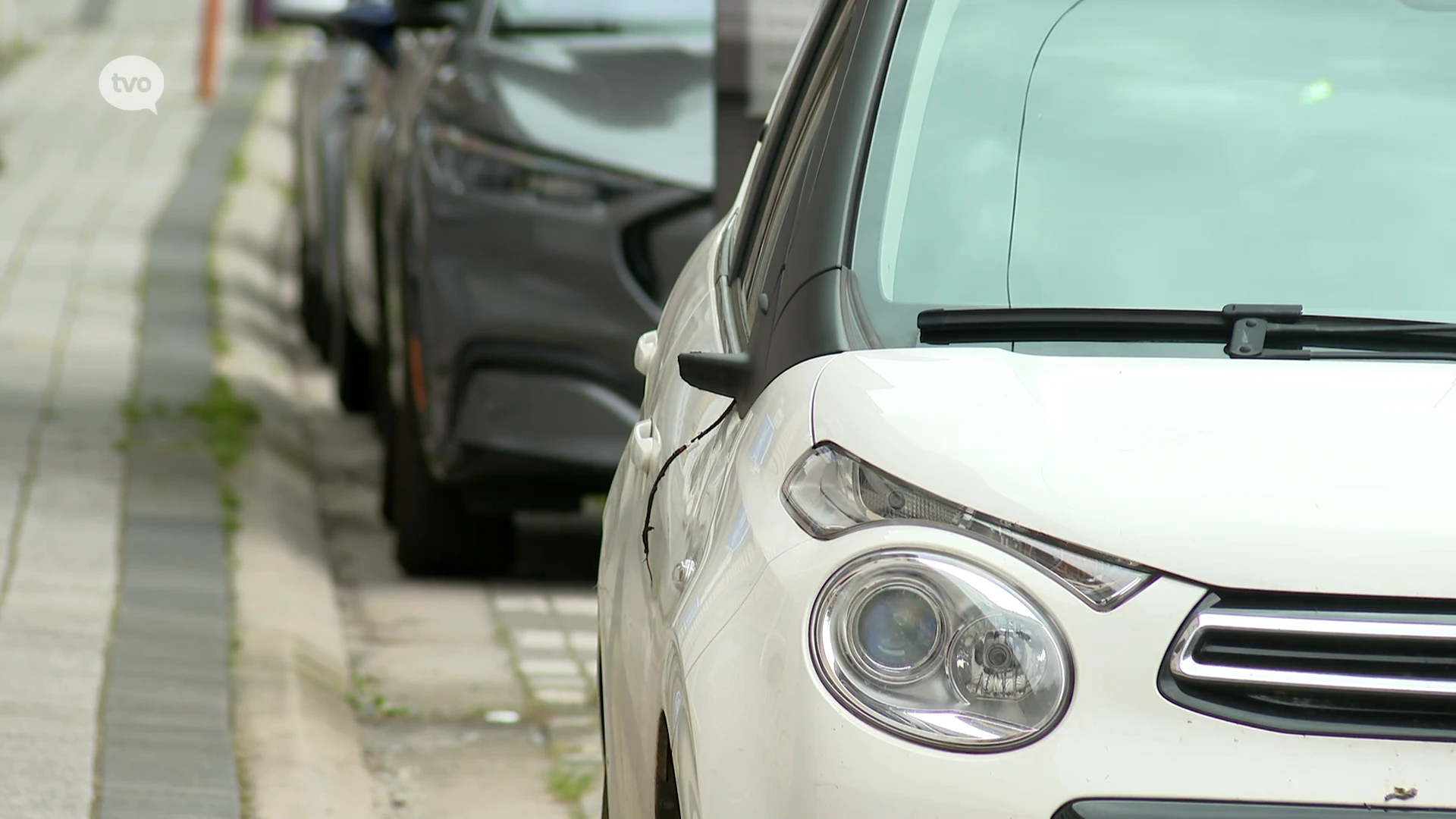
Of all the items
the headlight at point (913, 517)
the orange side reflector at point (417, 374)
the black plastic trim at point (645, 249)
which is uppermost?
the headlight at point (913, 517)

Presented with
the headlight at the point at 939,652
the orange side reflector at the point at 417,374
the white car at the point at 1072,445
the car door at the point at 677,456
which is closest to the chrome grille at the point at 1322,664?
the white car at the point at 1072,445

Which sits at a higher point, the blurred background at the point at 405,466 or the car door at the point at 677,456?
the car door at the point at 677,456

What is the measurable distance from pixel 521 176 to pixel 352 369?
365 cm

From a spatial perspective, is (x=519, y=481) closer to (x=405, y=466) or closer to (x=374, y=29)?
(x=405, y=466)

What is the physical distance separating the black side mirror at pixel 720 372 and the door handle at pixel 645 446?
1.38ft

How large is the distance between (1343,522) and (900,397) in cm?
48

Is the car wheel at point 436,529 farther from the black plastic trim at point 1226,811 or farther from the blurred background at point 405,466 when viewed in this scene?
the black plastic trim at point 1226,811

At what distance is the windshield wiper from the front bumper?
0.47 m

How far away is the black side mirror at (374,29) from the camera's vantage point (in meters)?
7.92

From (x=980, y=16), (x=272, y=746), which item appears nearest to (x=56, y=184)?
(x=272, y=746)

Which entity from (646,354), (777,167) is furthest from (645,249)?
(777,167)

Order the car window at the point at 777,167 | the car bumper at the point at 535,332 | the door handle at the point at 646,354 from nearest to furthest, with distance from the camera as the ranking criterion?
the car window at the point at 777,167 < the door handle at the point at 646,354 < the car bumper at the point at 535,332

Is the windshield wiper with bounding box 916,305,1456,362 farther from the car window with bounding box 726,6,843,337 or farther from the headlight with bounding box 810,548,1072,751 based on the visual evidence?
the headlight with bounding box 810,548,1072,751

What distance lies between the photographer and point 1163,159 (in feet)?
9.98
